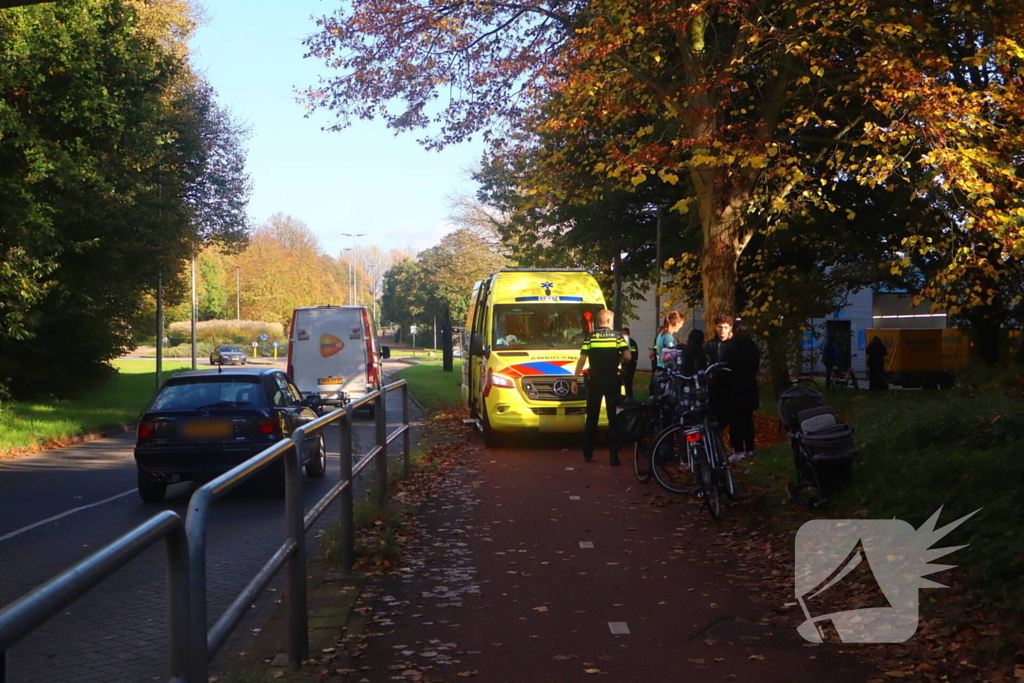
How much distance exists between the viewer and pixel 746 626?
5.77 m

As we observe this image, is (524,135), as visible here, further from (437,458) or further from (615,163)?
(437,458)

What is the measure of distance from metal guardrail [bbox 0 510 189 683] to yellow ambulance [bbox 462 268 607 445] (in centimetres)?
1241

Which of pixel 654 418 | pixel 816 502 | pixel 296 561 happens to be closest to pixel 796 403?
pixel 816 502

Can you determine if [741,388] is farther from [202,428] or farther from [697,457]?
[202,428]

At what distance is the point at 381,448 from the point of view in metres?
9.10

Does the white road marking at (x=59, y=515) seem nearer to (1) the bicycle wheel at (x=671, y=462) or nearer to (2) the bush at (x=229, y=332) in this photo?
(1) the bicycle wheel at (x=671, y=462)

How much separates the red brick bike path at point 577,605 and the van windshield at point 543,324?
20.6 ft

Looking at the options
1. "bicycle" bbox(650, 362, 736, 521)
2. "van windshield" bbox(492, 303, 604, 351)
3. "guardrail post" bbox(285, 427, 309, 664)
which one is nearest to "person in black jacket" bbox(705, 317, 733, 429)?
"bicycle" bbox(650, 362, 736, 521)

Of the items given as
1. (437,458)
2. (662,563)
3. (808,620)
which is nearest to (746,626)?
(808,620)

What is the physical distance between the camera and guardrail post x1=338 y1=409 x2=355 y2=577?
22.0 ft

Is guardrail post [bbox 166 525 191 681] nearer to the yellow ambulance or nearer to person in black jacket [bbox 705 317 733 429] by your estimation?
person in black jacket [bbox 705 317 733 429]

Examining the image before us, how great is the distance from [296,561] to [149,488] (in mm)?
6861

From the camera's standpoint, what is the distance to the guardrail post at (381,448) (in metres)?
9.02

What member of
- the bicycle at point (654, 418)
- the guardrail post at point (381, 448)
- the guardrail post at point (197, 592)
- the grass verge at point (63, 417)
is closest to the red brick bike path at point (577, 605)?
the guardrail post at point (381, 448)
